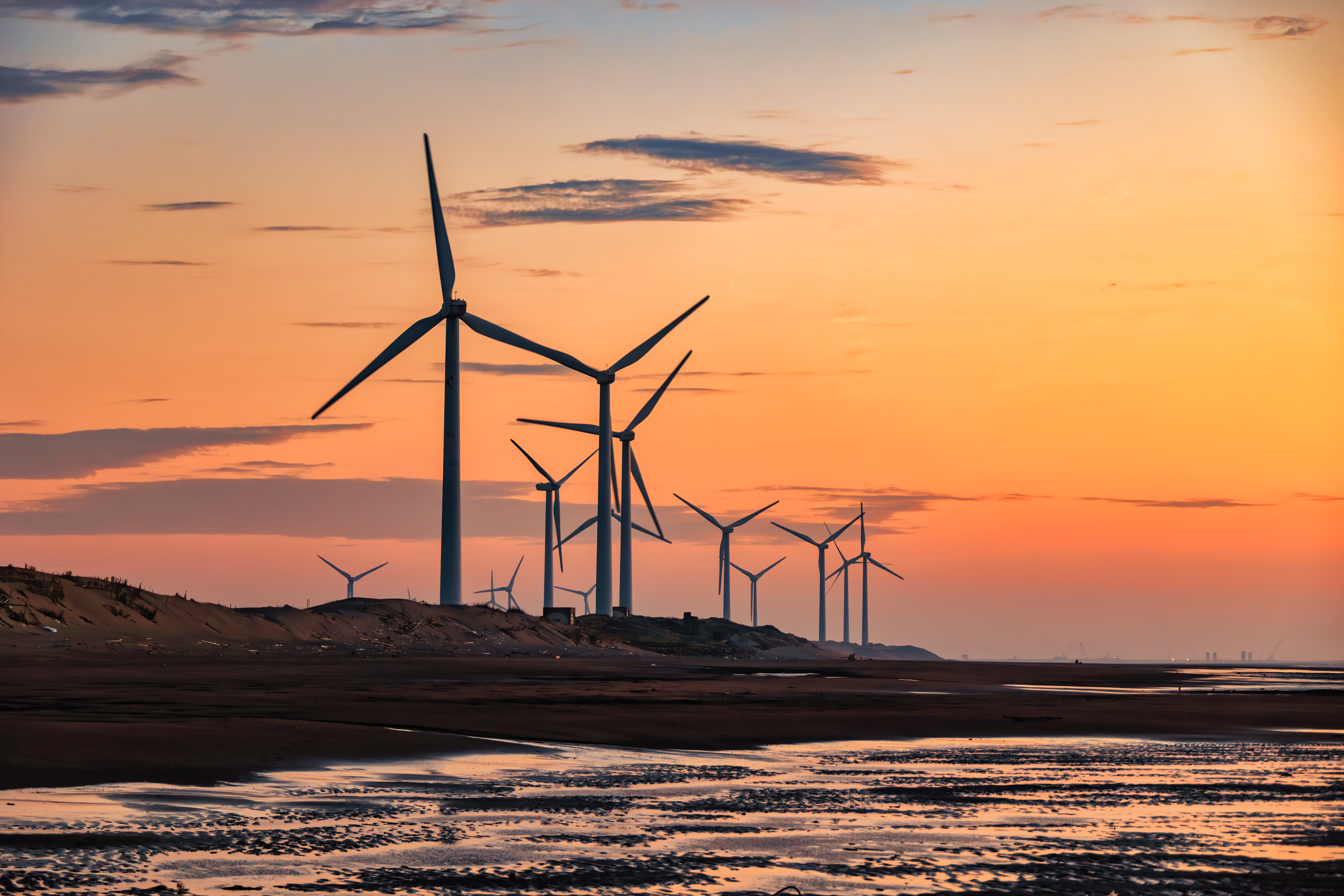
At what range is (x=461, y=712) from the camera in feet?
110

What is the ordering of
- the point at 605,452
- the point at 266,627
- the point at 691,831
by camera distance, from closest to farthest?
the point at 691,831 < the point at 266,627 < the point at 605,452

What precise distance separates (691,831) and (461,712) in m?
18.6

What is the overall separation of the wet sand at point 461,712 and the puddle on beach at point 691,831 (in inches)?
97.3

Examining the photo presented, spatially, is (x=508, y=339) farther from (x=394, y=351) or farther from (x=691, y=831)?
(x=691, y=831)

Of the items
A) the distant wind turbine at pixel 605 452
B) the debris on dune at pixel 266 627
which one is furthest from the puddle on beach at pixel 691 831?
the distant wind turbine at pixel 605 452

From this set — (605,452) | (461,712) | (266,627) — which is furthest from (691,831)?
(605,452)

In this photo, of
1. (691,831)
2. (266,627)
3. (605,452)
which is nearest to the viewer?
(691,831)

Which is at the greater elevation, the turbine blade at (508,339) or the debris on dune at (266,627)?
the turbine blade at (508,339)

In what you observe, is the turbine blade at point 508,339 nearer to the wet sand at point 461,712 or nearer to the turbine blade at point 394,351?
the turbine blade at point 394,351

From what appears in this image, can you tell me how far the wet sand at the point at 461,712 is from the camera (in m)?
22.3

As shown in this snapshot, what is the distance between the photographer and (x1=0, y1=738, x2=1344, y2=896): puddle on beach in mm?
12609

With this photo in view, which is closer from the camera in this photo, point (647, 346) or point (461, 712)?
point (461, 712)

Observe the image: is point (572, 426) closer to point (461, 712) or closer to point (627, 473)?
point (627, 473)

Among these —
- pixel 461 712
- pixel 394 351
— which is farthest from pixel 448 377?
pixel 461 712
